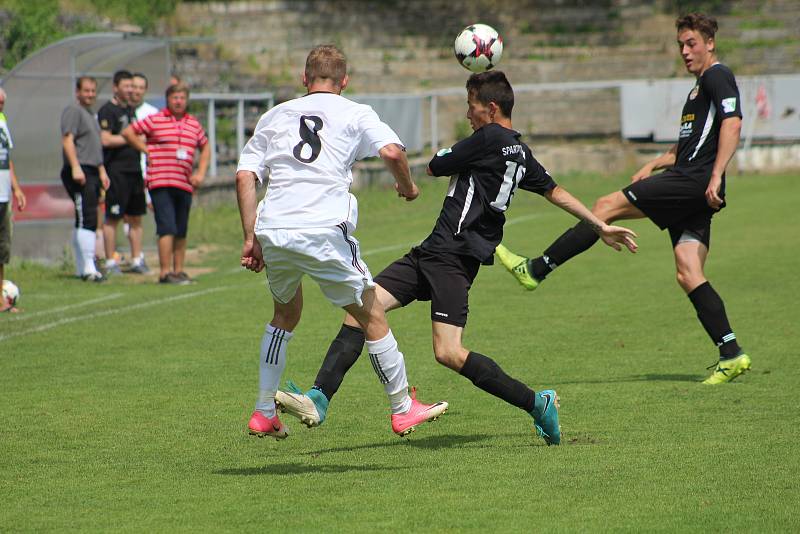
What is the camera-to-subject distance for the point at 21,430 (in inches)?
259

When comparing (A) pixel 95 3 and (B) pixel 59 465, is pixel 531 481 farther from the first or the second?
(A) pixel 95 3

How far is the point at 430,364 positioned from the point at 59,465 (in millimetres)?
3309

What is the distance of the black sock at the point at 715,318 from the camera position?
7695 millimetres

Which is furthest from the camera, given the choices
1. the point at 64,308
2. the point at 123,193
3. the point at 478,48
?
the point at 123,193

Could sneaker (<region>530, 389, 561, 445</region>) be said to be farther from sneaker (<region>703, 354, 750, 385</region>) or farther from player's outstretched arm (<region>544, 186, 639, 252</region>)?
sneaker (<region>703, 354, 750, 385</region>)

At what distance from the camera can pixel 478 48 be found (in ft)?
23.4

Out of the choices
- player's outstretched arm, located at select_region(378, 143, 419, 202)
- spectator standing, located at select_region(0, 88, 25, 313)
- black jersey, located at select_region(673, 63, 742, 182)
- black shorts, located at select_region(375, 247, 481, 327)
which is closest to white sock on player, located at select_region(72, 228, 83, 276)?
spectator standing, located at select_region(0, 88, 25, 313)

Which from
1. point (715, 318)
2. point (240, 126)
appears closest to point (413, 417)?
point (715, 318)

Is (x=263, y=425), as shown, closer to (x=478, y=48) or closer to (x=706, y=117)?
(x=478, y=48)

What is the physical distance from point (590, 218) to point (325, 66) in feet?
5.31

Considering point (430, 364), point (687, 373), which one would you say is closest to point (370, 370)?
point (430, 364)

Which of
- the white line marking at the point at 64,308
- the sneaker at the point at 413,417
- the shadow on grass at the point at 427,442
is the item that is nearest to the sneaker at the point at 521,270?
the shadow on grass at the point at 427,442

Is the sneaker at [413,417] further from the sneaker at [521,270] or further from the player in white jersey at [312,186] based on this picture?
the sneaker at [521,270]

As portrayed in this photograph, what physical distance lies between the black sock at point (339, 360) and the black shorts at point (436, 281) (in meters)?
0.31
